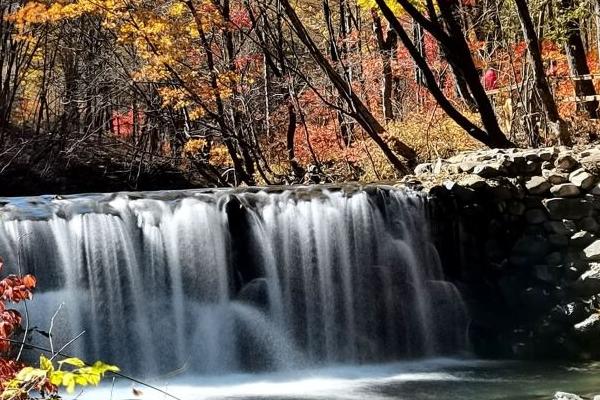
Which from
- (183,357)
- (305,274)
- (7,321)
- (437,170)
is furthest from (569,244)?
(7,321)

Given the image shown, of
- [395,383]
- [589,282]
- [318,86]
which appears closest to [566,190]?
[589,282]

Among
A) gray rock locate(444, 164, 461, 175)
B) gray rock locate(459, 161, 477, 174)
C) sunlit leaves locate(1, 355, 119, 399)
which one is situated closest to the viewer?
sunlit leaves locate(1, 355, 119, 399)

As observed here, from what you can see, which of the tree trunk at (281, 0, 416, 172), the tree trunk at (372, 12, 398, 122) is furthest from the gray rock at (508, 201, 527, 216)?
the tree trunk at (372, 12, 398, 122)

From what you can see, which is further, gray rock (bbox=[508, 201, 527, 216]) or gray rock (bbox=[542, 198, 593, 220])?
gray rock (bbox=[508, 201, 527, 216])

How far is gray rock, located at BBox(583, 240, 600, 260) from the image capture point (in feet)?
28.3

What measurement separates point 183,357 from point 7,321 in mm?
5590

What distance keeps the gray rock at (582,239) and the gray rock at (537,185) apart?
2.06 feet

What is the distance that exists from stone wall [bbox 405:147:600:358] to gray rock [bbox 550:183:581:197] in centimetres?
1

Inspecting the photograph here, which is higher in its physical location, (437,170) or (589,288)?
(437,170)

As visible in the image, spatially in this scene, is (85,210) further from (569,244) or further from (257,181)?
(257,181)

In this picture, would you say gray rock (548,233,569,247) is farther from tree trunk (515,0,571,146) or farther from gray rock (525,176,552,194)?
tree trunk (515,0,571,146)

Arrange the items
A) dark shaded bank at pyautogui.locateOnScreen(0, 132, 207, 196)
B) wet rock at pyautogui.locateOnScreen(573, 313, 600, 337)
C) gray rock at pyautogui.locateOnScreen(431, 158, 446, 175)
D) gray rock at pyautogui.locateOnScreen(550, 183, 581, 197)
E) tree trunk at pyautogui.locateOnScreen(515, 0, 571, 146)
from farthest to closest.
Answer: dark shaded bank at pyautogui.locateOnScreen(0, 132, 207, 196)
tree trunk at pyautogui.locateOnScreen(515, 0, 571, 146)
gray rock at pyautogui.locateOnScreen(431, 158, 446, 175)
gray rock at pyautogui.locateOnScreen(550, 183, 581, 197)
wet rock at pyautogui.locateOnScreen(573, 313, 600, 337)

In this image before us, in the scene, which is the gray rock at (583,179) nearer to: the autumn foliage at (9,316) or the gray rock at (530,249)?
the gray rock at (530,249)

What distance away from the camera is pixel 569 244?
888 centimetres
